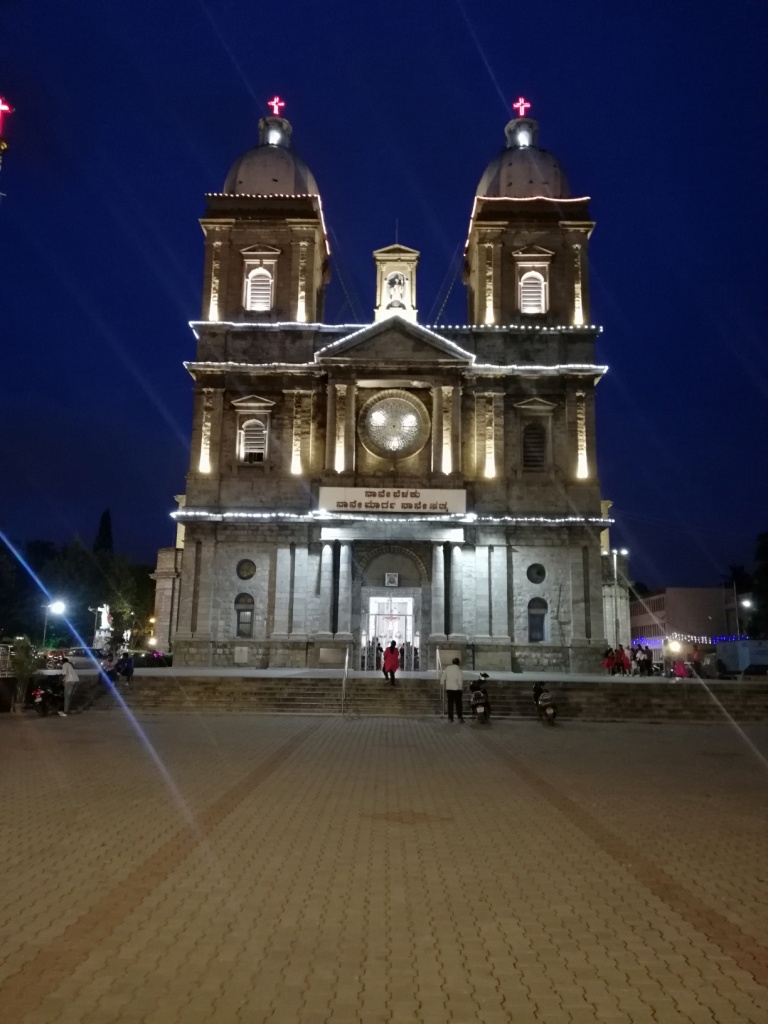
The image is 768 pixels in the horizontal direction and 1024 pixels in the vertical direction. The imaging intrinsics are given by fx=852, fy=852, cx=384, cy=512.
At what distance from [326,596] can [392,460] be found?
23.7 feet

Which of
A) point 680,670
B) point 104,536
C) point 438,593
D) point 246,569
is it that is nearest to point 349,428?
point 246,569

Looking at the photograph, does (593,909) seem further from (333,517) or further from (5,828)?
(333,517)

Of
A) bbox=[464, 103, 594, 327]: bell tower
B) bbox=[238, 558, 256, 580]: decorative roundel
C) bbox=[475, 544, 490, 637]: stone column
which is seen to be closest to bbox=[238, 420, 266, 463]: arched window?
bbox=[238, 558, 256, 580]: decorative roundel

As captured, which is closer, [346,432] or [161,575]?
[346,432]

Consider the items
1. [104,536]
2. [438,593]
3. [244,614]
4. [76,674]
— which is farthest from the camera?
[104,536]

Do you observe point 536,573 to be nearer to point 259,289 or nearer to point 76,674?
point 259,289

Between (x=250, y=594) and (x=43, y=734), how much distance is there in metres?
19.3

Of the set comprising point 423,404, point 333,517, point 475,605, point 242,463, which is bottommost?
point 475,605

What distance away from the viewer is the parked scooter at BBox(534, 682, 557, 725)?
24.0m

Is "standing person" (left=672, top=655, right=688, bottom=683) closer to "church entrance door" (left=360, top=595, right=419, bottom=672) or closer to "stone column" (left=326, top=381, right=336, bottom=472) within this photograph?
"church entrance door" (left=360, top=595, right=419, bottom=672)

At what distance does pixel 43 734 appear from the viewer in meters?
19.9

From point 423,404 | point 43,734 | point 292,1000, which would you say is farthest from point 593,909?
point 423,404

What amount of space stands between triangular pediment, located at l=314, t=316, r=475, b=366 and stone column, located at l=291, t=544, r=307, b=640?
9109 mm

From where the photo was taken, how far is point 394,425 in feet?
131
